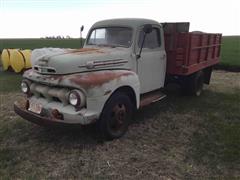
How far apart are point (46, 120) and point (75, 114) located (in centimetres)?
52

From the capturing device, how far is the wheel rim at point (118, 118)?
469 cm

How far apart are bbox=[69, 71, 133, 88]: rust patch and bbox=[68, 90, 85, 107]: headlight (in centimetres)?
14

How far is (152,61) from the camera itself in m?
5.76

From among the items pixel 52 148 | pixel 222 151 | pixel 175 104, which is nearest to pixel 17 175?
pixel 52 148

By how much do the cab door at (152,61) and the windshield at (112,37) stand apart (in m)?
0.23

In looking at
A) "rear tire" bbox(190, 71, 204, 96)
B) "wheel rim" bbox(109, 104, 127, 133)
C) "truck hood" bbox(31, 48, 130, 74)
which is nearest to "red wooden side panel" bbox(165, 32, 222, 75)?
"rear tire" bbox(190, 71, 204, 96)

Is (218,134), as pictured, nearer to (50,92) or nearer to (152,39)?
(152,39)

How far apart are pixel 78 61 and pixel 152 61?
181 cm

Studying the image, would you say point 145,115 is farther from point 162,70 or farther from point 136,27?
point 136,27

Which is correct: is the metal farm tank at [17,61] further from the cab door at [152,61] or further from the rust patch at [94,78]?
the rust patch at [94,78]

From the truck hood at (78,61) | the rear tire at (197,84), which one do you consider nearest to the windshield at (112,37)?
the truck hood at (78,61)

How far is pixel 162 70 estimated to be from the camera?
621cm

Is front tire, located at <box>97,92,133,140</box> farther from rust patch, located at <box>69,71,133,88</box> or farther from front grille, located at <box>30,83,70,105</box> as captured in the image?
front grille, located at <box>30,83,70,105</box>

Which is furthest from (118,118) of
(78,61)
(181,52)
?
(181,52)
